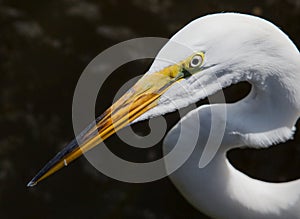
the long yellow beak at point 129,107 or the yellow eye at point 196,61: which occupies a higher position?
the yellow eye at point 196,61

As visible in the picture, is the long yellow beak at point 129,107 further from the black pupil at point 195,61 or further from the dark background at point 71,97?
the dark background at point 71,97

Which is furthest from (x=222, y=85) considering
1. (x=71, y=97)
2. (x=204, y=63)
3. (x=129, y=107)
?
(x=71, y=97)

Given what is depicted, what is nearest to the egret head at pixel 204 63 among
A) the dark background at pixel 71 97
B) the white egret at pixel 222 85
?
the white egret at pixel 222 85

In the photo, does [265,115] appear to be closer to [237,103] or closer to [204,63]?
[237,103]

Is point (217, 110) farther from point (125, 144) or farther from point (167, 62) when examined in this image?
point (125, 144)

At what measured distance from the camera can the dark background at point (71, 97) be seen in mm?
3021

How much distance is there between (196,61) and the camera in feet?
5.34

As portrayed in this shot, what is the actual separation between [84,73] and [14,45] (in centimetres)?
48

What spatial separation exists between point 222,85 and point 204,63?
0.32 ft

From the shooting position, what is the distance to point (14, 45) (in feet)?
11.4

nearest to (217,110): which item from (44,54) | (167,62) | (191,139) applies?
(191,139)

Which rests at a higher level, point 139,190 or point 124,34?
point 124,34

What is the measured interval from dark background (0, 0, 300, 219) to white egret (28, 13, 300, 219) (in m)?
1.10

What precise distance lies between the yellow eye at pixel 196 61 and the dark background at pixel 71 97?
1515 mm
